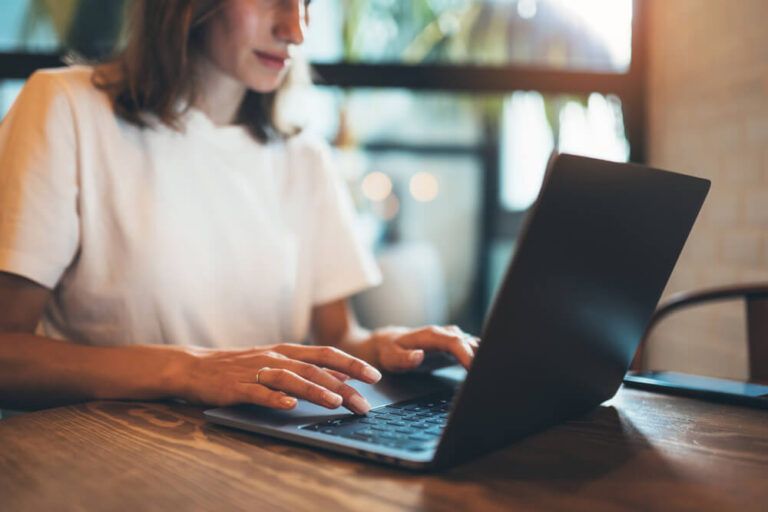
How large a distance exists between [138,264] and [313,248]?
15.5 inches

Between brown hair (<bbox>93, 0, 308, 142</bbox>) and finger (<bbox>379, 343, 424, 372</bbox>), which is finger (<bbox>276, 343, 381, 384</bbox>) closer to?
finger (<bbox>379, 343, 424, 372</bbox>)

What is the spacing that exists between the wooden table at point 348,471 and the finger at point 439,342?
21 centimetres

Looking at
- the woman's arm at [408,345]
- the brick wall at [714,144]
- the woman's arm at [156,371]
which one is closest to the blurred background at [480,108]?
the brick wall at [714,144]

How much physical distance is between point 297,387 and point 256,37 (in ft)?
2.47

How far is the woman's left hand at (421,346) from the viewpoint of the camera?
0.96 metres

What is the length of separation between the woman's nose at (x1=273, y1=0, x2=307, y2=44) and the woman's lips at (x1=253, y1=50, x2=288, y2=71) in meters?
0.04

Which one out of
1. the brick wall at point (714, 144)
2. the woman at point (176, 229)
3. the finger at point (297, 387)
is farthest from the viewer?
the brick wall at point (714, 144)

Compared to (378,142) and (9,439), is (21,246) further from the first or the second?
(378,142)

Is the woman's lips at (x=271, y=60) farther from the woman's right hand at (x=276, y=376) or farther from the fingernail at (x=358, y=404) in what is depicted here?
the fingernail at (x=358, y=404)

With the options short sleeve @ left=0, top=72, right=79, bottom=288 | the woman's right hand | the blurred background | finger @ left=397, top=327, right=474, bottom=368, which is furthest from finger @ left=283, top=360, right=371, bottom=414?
the blurred background

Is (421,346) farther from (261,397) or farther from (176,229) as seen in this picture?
(176,229)

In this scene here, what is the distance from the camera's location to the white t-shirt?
1127mm

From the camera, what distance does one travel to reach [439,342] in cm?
99

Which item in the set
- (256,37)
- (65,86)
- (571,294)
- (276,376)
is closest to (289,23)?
(256,37)
